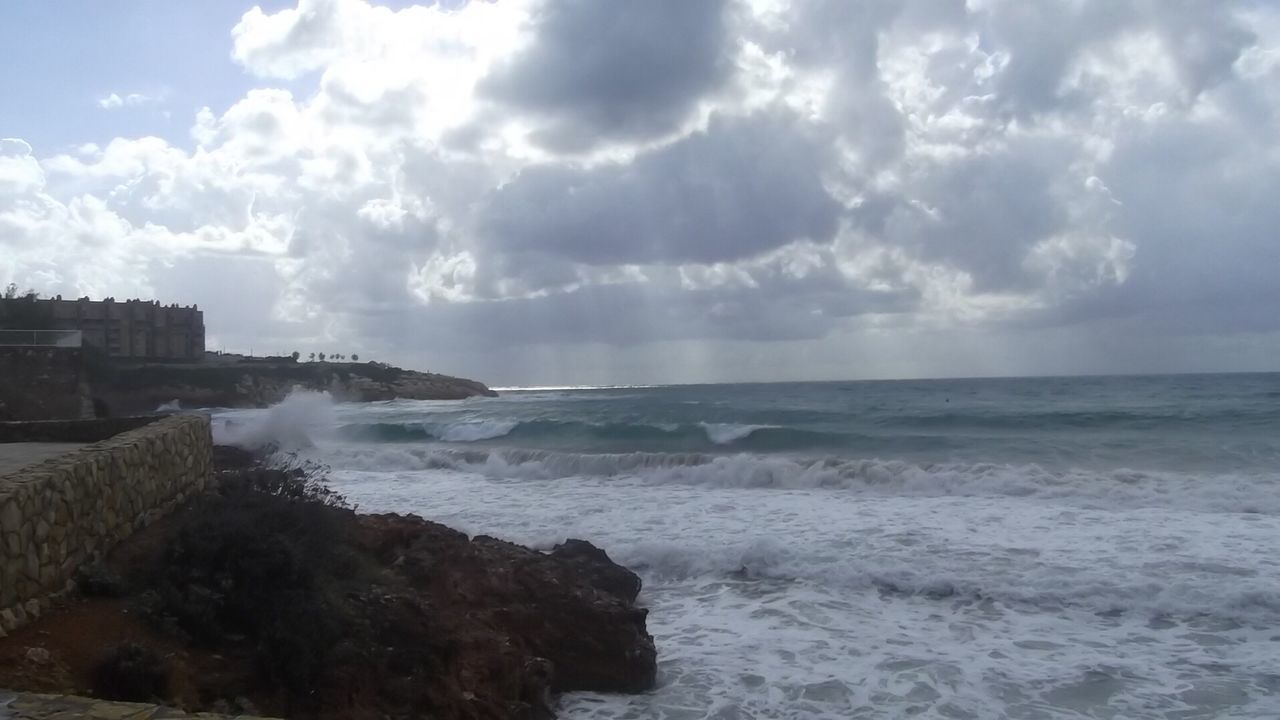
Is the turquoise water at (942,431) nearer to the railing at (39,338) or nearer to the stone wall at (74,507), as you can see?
the railing at (39,338)

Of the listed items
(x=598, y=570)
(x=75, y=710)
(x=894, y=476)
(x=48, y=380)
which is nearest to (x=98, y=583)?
(x=75, y=710)

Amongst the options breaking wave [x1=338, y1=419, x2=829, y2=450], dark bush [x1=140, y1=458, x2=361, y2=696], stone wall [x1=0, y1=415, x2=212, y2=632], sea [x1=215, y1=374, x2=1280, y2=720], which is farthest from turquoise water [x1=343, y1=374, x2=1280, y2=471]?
stone wall [x1=0, y1=415, x2=212, y2=632]

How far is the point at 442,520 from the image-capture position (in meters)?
16.2

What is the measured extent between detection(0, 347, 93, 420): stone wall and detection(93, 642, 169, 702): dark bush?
19.2 meters

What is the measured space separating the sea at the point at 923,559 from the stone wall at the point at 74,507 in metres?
4.51

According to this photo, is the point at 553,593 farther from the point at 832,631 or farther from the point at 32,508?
the point at 32,508

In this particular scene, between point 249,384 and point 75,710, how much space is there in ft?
204

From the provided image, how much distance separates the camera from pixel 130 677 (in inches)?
205

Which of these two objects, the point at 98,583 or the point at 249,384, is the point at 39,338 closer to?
the point at 98,583

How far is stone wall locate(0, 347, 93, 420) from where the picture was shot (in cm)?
2194

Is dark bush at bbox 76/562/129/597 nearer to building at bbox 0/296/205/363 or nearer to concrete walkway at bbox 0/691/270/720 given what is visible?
concrete walkway at bbox 0/691/270/720

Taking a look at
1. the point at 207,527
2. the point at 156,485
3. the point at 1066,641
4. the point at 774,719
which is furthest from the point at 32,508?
the point at 1066,641

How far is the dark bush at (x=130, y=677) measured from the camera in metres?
5.16

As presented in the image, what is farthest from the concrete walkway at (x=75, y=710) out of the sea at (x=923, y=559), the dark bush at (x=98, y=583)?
the sea at (x=923, y=559)
